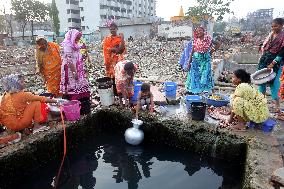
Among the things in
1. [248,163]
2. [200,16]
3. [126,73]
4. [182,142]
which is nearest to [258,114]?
[248,163]

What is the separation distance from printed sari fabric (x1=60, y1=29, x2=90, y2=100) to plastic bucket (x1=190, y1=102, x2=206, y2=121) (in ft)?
7.65

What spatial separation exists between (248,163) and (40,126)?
359 cm

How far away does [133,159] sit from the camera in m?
4.66

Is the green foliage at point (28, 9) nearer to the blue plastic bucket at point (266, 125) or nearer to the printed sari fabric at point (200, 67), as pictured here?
the printed sari fabric at point (200, 67)

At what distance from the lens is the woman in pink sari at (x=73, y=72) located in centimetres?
507

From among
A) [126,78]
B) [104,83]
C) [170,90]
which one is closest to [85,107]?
[104,83]

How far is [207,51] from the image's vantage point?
6.11 m

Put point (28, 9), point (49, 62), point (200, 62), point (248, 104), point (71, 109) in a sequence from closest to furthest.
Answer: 1. point (248, 104)
2. point (71, 109)
3. point (49, 62)
4. point (200, 62)
5. point (28, 9)

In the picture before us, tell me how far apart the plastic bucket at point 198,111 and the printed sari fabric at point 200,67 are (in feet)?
5.51

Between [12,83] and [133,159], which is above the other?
[12,83]

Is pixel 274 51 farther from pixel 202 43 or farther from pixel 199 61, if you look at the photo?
pixel 199 61

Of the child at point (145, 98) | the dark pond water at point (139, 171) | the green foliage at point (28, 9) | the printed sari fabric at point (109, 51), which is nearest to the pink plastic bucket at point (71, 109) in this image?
the dark pond water at point (139, 171)

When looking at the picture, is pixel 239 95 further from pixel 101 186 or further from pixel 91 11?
pixel 91 11

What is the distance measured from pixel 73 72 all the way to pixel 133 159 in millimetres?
2145
